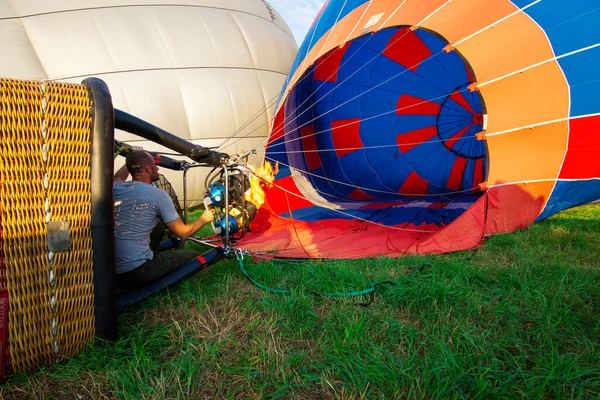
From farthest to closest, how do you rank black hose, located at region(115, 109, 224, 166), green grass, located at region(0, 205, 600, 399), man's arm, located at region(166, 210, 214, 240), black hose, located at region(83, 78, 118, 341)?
man's arm, located at region(166, 210, 214, 240) → black hose, located at region(115, 109, 224, 166) → black hose, located at region(83, 78, 118, 341) → green grass, located at region(0, 205, 600, 399)

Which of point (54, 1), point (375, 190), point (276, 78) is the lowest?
point (375, 190)

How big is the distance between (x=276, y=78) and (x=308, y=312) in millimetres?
4292

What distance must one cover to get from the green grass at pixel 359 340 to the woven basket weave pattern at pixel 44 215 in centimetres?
12

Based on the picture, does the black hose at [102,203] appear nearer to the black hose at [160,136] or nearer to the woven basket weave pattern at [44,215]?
the woven basket weave pattern at [44,215]

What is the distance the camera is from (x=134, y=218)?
168 centimetres

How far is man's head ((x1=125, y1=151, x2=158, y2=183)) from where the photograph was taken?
1.84 metres

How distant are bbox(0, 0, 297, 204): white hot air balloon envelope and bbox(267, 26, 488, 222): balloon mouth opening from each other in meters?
0.77

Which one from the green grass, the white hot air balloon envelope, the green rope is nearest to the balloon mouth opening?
the white hot air balloon envelope

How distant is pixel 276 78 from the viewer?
5273 mm

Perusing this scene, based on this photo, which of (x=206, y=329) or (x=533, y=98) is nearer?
(x=206, y=329)

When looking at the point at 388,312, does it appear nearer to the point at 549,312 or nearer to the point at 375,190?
the point at 549,312

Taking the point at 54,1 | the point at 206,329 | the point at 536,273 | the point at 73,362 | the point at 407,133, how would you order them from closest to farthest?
the point at 73,362
the point at 206,329
the point at 536,273
the point at 54,1
the point at 407,133

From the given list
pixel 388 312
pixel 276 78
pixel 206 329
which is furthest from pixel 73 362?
pixel 276 78

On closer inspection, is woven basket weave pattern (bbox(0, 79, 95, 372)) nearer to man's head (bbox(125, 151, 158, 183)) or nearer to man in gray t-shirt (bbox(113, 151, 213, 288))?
man in gray t-shirt (bbox(113, 151, 213, 288))
